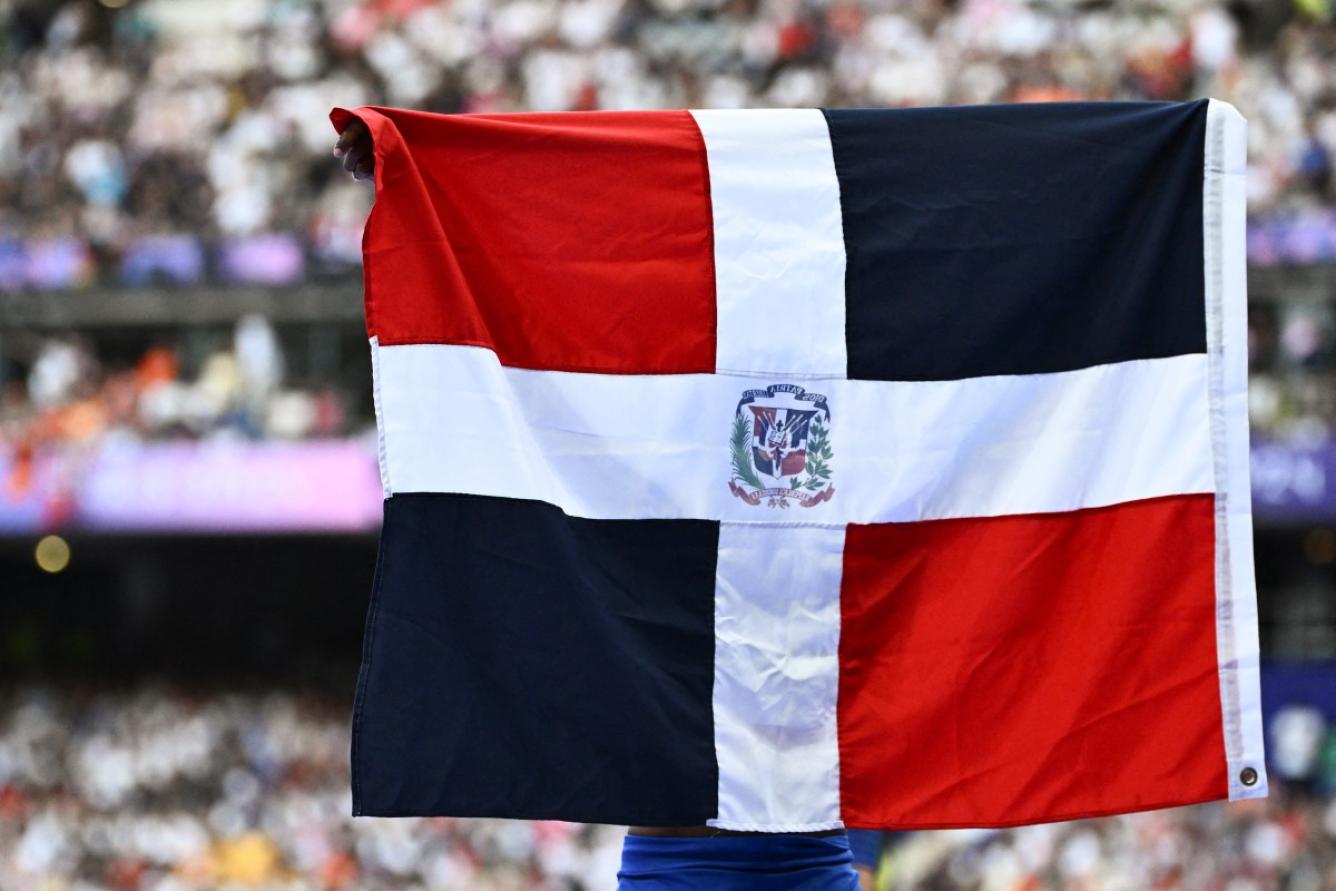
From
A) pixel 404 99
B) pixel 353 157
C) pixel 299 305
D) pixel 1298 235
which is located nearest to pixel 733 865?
pixel 353 157

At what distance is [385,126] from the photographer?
336cm

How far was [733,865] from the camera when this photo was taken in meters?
3.20

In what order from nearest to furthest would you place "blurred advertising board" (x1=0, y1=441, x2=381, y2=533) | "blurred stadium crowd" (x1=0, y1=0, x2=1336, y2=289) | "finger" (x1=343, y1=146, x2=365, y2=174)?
"finger" (x1=343, y1=146, x2=365, y2=174) → "blurred stadium crowd" (x1=0, y1=0, x2=1336, y2=289) → "blurred advertising board" (x1=0, y1=441, x2=381, y2=533)

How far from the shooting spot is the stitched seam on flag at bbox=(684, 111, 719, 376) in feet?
11.3

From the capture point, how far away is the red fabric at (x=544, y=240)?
337cm

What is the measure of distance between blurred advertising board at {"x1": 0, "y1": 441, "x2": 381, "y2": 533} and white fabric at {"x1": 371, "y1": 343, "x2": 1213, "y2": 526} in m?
12.4

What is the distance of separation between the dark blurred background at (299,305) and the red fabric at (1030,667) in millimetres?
9554

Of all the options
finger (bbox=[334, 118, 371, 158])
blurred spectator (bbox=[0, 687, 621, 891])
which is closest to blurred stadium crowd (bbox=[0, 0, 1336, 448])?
blurred spectator (bbox=[0, 687, 621, 891])

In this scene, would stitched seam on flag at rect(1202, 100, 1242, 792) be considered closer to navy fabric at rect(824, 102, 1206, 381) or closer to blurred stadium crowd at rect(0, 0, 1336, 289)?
navy fabric at rect(824, 102, 1206, 381)

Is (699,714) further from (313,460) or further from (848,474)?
(313,460)

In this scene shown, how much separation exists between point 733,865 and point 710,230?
3.56 ft

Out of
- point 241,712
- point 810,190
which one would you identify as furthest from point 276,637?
point 810,190

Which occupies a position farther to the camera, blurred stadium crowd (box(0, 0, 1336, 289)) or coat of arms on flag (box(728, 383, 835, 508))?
blurred stadium crowd (box(0, 0, 1336, 289))

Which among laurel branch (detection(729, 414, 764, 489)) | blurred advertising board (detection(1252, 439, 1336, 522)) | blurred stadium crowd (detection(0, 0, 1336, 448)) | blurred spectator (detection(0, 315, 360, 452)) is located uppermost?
blurred stadium crowd (detection(0, 0, 1336, 448))
